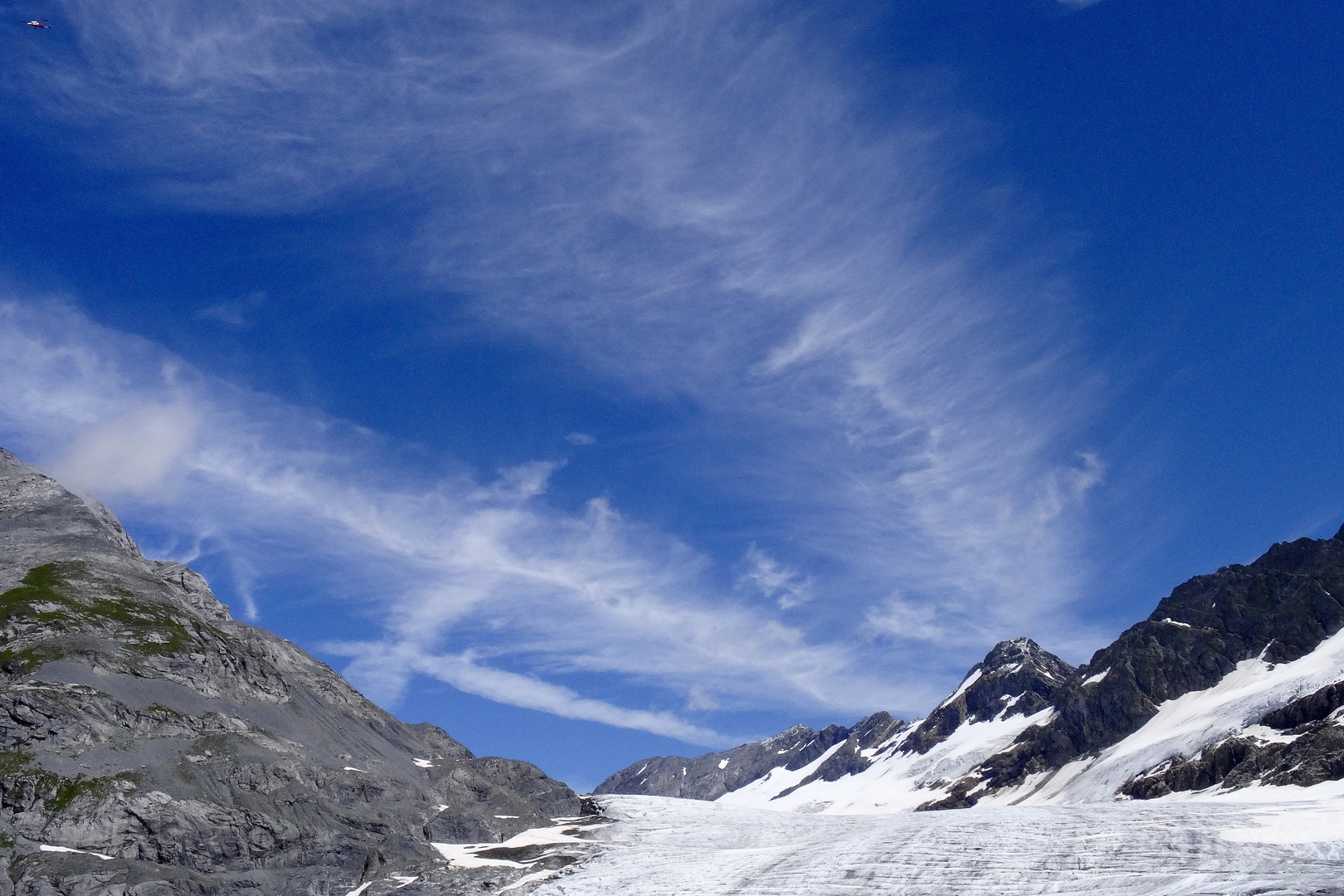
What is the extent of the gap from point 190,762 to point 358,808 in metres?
16.9

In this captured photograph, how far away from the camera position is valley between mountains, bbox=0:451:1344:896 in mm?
70438

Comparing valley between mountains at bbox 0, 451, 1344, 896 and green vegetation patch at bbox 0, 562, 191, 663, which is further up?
green vegetation patch at bbox 0, 562, 191, 663

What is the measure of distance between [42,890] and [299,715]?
46.6 m

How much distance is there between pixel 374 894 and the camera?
3226 inches

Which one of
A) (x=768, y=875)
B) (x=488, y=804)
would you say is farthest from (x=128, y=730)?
(x=768, y=875)

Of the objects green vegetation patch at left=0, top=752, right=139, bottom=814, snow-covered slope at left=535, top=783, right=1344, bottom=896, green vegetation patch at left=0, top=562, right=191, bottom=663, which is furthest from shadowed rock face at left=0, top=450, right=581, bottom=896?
snow-covered slope at left=535, top=783, right=1344, bottom=896

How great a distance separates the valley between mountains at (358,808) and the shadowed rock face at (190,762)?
27 cm

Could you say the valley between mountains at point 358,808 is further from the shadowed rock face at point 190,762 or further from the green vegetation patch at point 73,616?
the green vegetation patch at point 73,616

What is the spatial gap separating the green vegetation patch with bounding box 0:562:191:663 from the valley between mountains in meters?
0.37

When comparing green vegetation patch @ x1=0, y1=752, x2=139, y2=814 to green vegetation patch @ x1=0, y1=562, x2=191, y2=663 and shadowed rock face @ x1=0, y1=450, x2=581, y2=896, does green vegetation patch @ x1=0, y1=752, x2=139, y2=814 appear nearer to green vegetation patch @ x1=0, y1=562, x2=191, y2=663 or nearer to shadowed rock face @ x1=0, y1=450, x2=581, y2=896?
shadowed rock face @ x1=0, y1=450, x2=581, y2=896

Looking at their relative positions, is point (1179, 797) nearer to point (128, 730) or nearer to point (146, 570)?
point (128, 730)

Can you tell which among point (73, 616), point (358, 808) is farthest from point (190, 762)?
point (73, 616)

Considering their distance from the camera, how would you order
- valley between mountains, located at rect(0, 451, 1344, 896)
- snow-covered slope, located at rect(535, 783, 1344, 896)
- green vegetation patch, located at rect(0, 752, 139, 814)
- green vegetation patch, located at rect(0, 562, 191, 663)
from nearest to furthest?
snow-covered slope, located at rect(535, 783, 1344, 896)
valley between mountains, located at rect(0, 451, 1344, 896)
green vegetation patch, located at rect(0, 752, 139, 814)
green vegetation patch, located at rect(0, 562, 191, 663)

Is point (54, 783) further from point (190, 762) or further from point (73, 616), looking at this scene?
point (73, 616)
